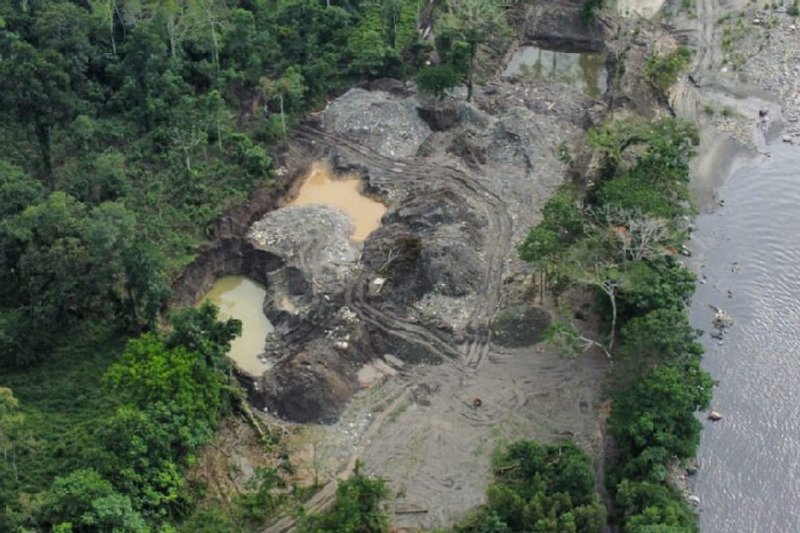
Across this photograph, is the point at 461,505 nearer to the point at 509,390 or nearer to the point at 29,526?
the point at 509,390

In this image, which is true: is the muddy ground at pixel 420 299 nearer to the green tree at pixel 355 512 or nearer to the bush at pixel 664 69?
the bush at pixel 664 69

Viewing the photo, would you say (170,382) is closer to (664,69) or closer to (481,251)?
(481,251)

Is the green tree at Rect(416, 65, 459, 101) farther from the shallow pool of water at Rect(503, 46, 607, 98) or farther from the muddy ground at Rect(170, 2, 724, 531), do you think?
the shallow pool of water at Rect(503, 46, 607, 98)

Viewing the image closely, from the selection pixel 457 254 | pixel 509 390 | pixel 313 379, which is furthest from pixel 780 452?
pixel 313 379

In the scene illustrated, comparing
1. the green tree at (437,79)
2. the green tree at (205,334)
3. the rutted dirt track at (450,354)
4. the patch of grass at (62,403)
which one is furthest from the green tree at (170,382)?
the green tree at (437,79)

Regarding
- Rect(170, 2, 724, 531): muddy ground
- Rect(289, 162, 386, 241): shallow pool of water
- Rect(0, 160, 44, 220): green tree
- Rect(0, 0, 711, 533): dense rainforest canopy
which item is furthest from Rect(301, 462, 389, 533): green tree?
Rect(0, 160, 44, 220): green tree

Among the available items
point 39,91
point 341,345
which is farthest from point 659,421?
point 39,91
